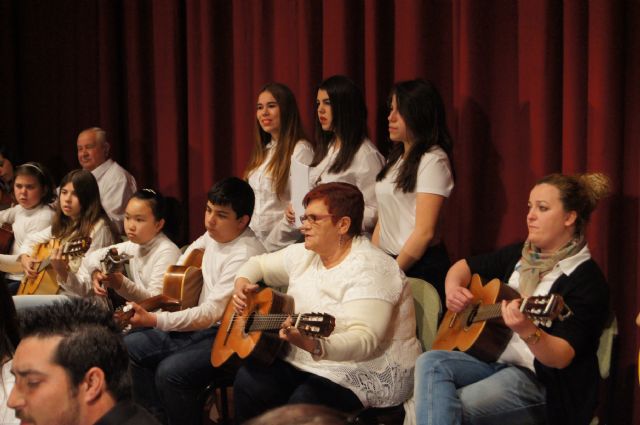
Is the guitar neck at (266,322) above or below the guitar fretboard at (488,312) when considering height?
below

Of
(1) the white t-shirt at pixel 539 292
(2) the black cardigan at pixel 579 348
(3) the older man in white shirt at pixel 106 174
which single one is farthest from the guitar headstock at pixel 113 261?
(2) the black cardigan at pixel 579 348

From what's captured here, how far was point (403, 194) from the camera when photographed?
3803 millimetres

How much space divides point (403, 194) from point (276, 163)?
35.4 inches

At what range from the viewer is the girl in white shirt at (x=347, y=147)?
4.05 meters

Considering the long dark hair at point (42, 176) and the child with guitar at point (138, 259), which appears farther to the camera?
the long dark hair at point (42, 176)

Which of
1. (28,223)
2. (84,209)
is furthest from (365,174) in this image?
(28,223)

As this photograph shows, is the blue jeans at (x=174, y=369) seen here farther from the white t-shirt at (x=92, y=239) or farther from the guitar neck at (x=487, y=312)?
the guitar neck at (x=487, y=312)

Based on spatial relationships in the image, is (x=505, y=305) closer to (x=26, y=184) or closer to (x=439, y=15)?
(x=439, y=15)

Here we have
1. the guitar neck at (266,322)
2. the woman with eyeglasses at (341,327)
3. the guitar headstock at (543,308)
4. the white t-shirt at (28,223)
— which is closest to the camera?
the guitar headstock at (543,308)

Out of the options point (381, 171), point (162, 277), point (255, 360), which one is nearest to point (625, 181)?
point (381, 171)

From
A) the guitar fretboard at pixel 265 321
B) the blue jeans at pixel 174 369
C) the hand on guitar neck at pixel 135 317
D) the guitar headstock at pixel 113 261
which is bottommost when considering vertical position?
the blue jeans at pixel 174 369

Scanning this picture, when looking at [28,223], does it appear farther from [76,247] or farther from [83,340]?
[83,340]

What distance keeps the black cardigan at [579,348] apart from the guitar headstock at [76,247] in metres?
2.82

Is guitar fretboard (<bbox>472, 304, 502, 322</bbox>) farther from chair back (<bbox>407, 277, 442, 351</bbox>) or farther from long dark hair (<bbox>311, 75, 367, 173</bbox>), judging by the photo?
long dark hair (<bbox>311, 75, 367, 173</bbox>)
